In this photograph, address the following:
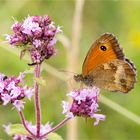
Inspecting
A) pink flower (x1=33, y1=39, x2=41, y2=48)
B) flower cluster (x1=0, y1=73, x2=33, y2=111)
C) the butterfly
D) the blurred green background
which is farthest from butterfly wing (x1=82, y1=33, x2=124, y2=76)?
the blurred green background

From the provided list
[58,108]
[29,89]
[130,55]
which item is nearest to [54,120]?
[58,108]

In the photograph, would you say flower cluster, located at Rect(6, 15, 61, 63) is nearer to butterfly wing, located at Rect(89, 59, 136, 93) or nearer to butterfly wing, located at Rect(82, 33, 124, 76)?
butterfly wing, located at Rect(82, 33, 124, 76)

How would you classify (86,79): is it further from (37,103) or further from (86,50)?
(86,50)

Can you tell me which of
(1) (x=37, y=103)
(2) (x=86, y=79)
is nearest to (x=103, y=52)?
(2) (x=86, y=79)

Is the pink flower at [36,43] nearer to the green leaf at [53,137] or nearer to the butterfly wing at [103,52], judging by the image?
the butterfly wing at [103,52]

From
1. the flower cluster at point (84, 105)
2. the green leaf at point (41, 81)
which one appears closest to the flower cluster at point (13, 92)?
the green leaf at point (41, 81)

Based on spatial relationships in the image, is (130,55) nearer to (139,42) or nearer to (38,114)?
(139,42)

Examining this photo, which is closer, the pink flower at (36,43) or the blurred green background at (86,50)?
the pink flower at (36,43)

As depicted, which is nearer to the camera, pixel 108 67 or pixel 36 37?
pixel 36 37
